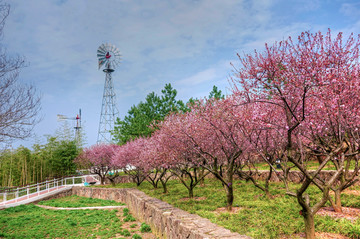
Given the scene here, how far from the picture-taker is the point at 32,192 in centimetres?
2286

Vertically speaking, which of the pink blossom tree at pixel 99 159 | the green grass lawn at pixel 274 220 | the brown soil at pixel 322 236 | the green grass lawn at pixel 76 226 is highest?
the pink blossom tree at pixel 99 159

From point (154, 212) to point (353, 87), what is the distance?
7309 mm

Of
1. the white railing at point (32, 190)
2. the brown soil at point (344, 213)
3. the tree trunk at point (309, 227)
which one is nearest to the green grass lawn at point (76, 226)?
the tree trunk at point (309, 227)

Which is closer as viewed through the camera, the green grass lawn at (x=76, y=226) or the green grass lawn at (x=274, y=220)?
the green grass lawn at (x=274, y=220)

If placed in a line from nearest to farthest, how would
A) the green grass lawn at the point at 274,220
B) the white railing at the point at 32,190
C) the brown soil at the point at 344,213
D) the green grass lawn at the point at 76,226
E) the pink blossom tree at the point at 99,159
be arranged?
1. the green grass lawn at the point at 274,220
2. the brown soil at the point at 344,213
3. the green grass lawn at the point at 76,226
4. the white railing at the point at 32,190
5. the pink blossom tree at the point at 99,159

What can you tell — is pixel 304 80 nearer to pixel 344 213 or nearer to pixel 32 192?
pixel 344 213

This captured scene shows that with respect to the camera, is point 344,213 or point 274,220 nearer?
point 274,220

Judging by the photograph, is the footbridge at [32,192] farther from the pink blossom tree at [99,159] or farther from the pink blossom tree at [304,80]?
the pink blossom tree at [304,80]

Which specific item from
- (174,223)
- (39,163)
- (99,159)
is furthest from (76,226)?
(39,163)

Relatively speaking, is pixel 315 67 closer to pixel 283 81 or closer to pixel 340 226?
pixel 283 81

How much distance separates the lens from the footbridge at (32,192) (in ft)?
65.2

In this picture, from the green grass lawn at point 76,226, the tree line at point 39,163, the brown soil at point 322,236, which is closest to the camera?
the brown soil at point 322,236

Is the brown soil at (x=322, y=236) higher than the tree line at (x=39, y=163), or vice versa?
the tree line at (x=39, y=163)

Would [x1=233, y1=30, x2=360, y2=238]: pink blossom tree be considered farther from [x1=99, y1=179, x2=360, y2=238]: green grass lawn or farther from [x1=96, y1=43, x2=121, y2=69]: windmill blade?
[x1=96, y1=43, x2=121, y2=69]: windmill blade
